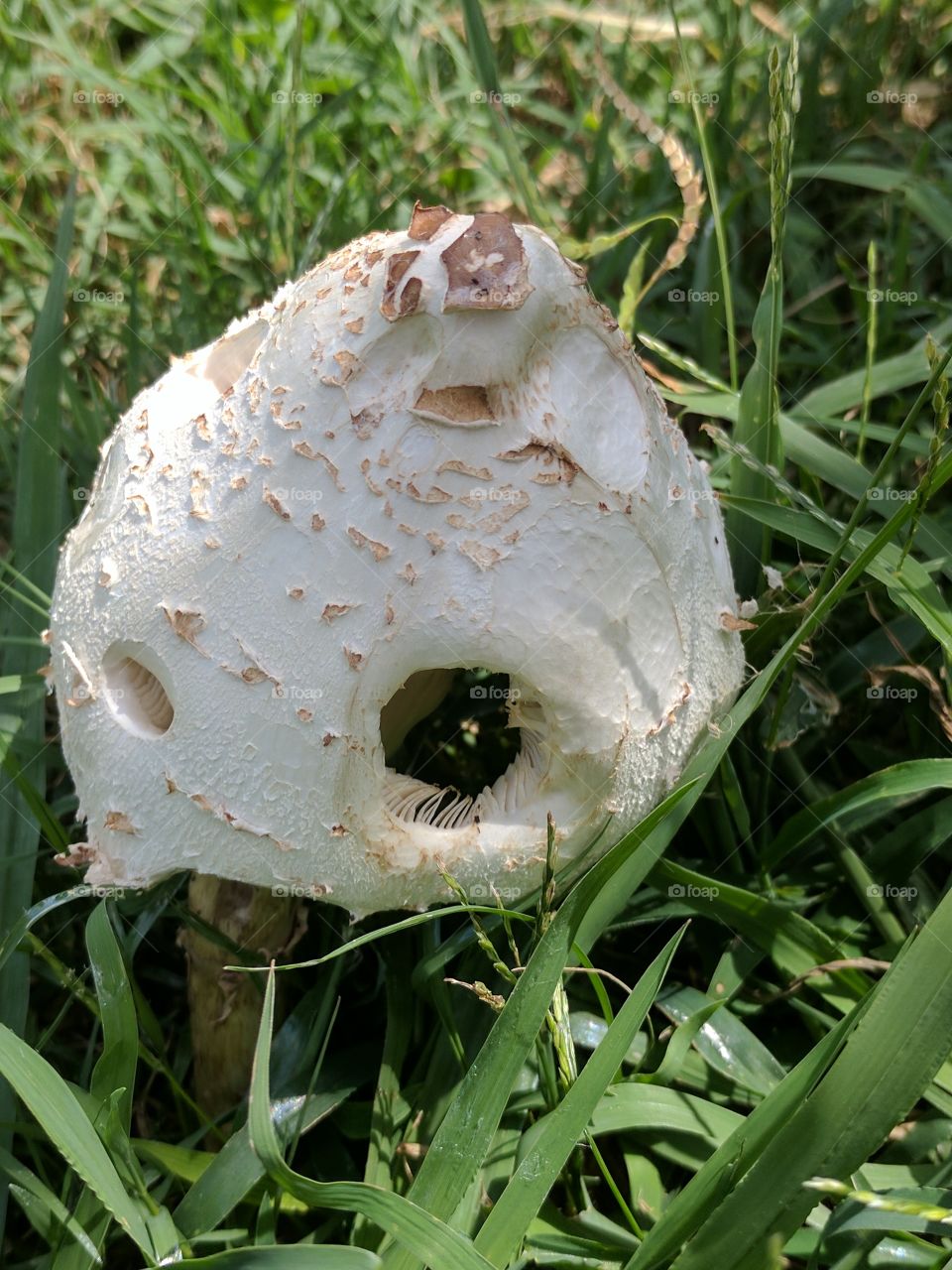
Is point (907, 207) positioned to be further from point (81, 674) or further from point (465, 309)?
point (81, 674)

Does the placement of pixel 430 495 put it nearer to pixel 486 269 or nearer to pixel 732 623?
pixel 486 269

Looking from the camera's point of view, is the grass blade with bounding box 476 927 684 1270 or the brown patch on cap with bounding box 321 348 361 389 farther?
the brown patch on cap with bounding box 321 348 361 389

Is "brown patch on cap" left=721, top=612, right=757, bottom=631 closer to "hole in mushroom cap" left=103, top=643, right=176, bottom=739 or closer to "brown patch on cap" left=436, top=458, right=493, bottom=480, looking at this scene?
"brown patch on cap" left=436, top=458, right=493, bottom=480

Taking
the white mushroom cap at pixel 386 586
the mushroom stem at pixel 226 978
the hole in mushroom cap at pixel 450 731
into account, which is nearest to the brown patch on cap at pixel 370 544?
the white mushroom cap at pixel 386 586

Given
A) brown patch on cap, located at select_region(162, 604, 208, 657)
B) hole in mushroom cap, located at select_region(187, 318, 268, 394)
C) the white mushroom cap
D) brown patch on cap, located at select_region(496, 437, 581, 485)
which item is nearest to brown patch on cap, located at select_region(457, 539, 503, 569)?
the white mushroom cap

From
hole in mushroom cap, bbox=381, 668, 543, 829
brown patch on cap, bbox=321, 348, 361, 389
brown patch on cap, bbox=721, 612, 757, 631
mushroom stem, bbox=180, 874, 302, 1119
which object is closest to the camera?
brown patch on cap, bbox=321, 348, 361, 389

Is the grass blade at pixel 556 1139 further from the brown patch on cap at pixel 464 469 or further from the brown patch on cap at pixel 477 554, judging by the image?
the brown patch on cap at pixel 464 469

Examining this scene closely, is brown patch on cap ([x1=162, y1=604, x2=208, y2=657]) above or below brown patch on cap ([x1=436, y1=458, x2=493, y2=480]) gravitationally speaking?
below
